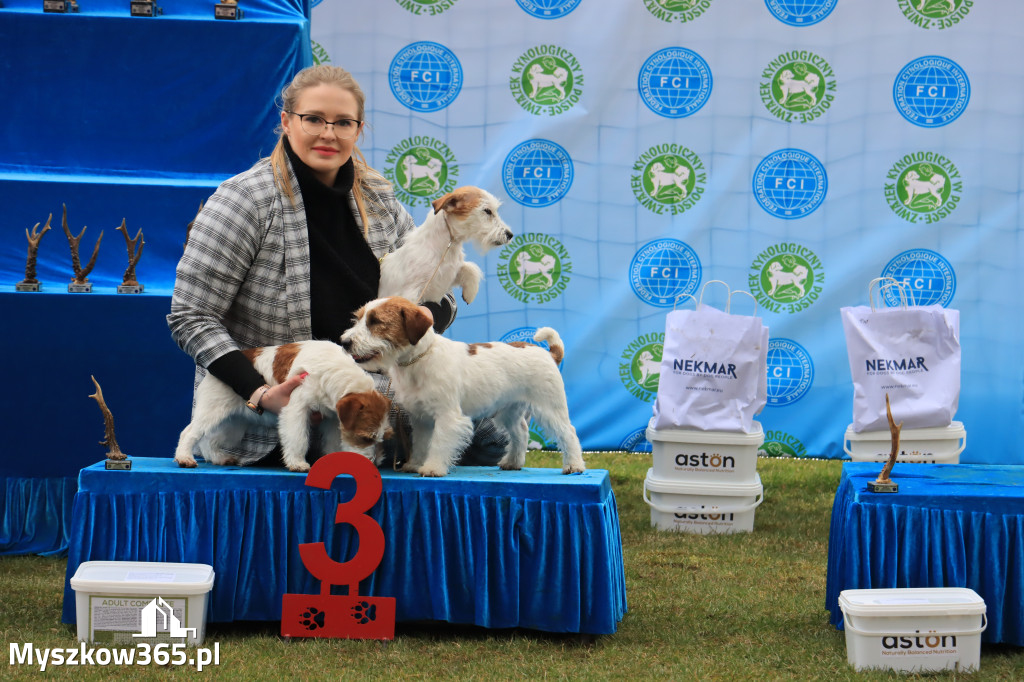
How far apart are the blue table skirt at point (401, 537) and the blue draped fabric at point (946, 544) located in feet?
2.66

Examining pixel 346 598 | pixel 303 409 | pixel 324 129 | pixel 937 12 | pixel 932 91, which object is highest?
pixel 937 12

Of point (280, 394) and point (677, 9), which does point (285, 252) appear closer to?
point (280, 394)

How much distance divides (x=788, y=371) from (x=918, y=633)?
3.78 m

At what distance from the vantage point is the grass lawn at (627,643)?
2.95 m

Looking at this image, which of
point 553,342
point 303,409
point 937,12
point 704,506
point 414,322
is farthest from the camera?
point 937,12

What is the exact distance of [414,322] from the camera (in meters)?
3.00

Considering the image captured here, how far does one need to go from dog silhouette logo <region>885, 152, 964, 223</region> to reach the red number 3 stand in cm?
467

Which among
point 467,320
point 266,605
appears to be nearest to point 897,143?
point 467,320

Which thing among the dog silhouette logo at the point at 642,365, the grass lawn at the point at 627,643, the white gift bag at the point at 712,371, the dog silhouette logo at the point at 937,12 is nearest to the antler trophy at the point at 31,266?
the grass lawn at the point at 627,643

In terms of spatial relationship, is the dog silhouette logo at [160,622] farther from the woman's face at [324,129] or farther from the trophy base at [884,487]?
the trophy base at [884,487]

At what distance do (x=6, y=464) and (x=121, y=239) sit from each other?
116cm

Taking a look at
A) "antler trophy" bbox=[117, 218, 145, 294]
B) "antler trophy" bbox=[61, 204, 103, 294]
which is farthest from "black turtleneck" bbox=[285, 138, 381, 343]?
"antler trophy" bbox=[61, 204, 103, 294]

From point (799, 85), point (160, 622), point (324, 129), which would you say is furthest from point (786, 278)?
point (160, 622)

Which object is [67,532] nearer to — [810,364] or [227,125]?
[227,125]
